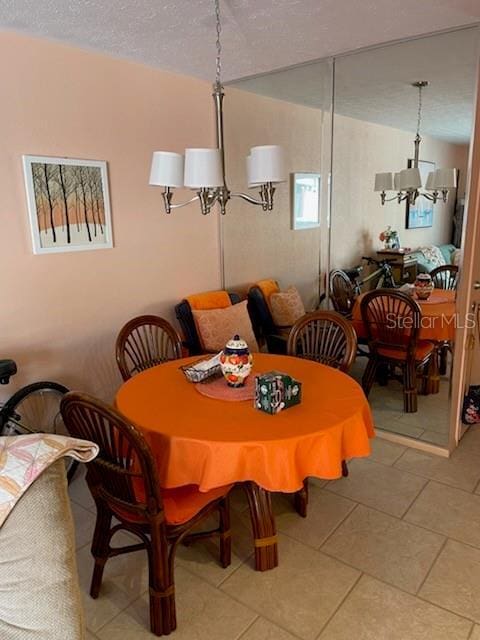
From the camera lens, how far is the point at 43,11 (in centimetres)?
Answer: 218

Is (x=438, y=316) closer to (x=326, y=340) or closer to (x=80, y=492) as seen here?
(x=326, y=340)

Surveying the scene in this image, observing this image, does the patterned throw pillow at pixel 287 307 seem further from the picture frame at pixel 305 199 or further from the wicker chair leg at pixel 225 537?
the wicker chair leg at pixel 225 537

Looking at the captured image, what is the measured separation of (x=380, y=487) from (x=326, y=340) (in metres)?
0.89

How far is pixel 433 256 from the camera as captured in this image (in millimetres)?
2883

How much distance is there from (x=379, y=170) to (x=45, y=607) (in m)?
2.86

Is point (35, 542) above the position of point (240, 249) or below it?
below

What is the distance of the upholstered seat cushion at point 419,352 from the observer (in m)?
3.08

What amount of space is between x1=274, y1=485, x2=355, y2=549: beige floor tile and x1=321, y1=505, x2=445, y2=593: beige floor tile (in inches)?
2.0

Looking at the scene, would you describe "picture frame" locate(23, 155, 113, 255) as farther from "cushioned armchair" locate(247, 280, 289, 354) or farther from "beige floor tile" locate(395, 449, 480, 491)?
"beige floor tile" locate(395, 449, 480, 491)

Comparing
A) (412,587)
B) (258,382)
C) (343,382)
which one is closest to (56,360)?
(258,382)

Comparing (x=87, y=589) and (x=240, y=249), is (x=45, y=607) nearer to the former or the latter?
(x=87, y=589)

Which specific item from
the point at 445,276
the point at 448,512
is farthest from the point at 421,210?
the point at 448,512

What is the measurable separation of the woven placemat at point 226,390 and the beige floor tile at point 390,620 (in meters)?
0.92

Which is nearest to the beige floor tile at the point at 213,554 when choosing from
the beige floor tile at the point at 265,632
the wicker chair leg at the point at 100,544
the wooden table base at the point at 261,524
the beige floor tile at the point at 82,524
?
the wooden table base at the point at 261,524
